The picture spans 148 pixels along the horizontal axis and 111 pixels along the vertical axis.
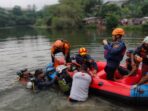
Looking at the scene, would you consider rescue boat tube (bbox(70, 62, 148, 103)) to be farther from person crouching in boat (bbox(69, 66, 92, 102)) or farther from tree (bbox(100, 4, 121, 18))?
tree (bbox(100, 4, 121, 18))

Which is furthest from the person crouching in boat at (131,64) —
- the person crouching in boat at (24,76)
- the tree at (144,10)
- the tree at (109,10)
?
the tree at (144,10)

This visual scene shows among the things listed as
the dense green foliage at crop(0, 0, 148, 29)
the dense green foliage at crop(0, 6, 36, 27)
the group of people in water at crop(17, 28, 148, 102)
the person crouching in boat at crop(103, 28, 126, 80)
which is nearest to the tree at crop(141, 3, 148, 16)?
the dense green foliage at crop(0, 0, 148, 29)

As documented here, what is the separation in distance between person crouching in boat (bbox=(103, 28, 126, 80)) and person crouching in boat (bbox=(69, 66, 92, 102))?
89 cm

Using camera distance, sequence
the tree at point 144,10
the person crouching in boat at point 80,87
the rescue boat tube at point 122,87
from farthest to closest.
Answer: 1. the tree at point 144,10
2. the person crouching in boat at point 80,87
3. the rescue boat tube at point 122,87

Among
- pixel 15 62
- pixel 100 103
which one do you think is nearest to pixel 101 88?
pixel 100 103

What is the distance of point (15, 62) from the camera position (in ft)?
54.5

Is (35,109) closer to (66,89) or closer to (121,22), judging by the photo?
(66,89)

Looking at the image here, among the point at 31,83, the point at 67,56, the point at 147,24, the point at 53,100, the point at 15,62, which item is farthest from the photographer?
the point at 147,24

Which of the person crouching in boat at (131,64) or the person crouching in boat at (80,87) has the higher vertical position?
the person crouching in boat at (131,64)

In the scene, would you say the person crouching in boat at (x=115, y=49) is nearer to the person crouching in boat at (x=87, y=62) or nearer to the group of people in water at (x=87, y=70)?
the group of people in water at (x=87, y=70)

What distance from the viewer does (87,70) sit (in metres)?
9.97

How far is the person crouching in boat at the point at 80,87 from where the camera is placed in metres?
9.13

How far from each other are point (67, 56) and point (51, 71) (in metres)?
1.28

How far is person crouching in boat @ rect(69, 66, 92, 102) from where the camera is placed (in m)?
9.13
